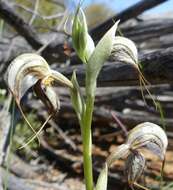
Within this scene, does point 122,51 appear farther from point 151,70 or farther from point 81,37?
point 151,70

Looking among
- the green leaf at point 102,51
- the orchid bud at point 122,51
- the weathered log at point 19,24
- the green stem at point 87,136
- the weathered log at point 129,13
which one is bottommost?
the weathered log at point 129,13

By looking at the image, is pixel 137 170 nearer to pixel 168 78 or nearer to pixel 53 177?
pixel 168 78

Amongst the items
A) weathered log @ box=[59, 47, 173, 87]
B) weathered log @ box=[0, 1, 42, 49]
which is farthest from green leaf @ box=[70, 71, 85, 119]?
weathered log @ box=[0, 1, 42, 49]

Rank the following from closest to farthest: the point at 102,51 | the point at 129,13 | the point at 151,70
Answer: the point at 102,51
the point at 151,70
the point at 129,13

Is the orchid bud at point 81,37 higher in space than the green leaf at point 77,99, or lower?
higher

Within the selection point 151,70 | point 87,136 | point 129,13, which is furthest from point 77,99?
point 129,13

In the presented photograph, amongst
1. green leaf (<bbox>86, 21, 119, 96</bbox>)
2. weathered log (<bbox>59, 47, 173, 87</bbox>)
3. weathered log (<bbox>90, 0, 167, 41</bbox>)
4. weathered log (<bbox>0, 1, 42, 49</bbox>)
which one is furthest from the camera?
weathered log (<bbox>0, 1, 42, 49</bbox>)

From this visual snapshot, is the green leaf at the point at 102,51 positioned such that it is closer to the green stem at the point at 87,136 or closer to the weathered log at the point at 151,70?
the green stem at the point at 87,136

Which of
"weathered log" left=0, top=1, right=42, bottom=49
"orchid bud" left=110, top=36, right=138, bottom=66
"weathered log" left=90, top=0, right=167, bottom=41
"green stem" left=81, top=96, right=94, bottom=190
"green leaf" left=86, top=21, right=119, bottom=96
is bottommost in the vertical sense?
"weathered log" left=90, top=0, right=167, bottom=41

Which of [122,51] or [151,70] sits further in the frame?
[151,70]

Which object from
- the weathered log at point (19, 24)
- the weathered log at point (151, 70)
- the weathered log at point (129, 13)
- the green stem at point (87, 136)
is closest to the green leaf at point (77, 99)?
the green stem at point (87, 136)

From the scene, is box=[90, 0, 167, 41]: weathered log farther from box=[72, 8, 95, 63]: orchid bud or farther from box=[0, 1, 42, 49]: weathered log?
box=[72, 8, 95, 63]: orchid bud
